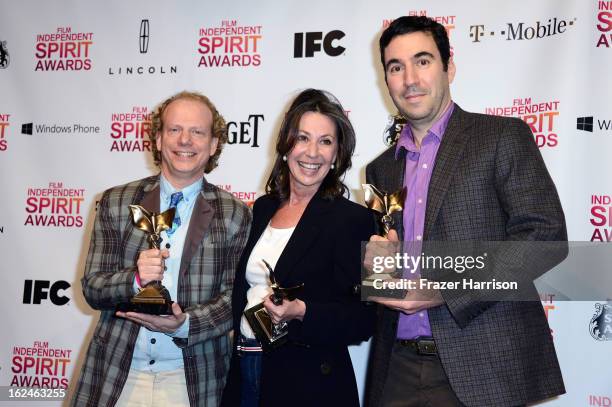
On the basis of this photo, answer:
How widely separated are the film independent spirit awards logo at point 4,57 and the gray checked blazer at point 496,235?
330cm

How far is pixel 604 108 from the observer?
318cm

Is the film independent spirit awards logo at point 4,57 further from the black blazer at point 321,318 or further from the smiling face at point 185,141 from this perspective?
the black blazer at point 321,318

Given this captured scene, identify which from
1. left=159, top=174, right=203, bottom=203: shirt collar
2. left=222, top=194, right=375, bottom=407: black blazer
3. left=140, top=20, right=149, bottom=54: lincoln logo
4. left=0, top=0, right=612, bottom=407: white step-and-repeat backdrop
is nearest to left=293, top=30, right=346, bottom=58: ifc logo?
left=0, top=0, right=612, bottom=407: white step-and-repeat backdrop

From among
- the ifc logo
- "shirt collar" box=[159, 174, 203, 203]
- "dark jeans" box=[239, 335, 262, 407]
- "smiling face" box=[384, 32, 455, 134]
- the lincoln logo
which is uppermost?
the lincoln logo

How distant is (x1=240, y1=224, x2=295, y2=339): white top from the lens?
2.24 metres

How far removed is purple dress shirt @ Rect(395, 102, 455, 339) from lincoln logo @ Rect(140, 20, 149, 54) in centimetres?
226

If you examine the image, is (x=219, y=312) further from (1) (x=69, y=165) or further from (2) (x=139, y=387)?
(1) (x=69, y=165)

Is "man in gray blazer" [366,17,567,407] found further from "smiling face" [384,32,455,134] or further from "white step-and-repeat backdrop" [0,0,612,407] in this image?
"white step-and-repeat backdrop" [0,0,612,407]

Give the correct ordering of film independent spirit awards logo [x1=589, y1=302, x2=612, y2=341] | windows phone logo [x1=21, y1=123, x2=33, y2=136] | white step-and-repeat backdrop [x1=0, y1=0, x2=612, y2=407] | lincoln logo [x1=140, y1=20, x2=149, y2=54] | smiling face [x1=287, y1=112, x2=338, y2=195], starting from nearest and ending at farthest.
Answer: smiling face [x1=287, y1=112, x2=338, y2=195] → film independent spirit awards logo [x1=589, y1=302, x2=612, y2=341] → white step-and-repeat backdrop [x1=0, y1=0, x2=612, y2=407] → lincoln logo [x1=140, y1=20, x2=149, y2=54] → windows phone logo [x1=21, y1=123, x2=33, y2=136]

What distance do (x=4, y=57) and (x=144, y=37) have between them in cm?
100

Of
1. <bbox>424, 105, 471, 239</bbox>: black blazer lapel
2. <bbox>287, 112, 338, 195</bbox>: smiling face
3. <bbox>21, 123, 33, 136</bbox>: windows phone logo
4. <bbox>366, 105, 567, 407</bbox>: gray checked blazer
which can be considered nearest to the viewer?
<bbox>366, 105, 567, 407</bbox>: gray checked blazer

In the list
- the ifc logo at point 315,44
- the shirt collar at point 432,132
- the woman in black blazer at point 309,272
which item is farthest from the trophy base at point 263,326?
the ifc logo at point 315,44

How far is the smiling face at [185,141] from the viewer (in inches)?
95.5

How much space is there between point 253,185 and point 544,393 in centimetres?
221
